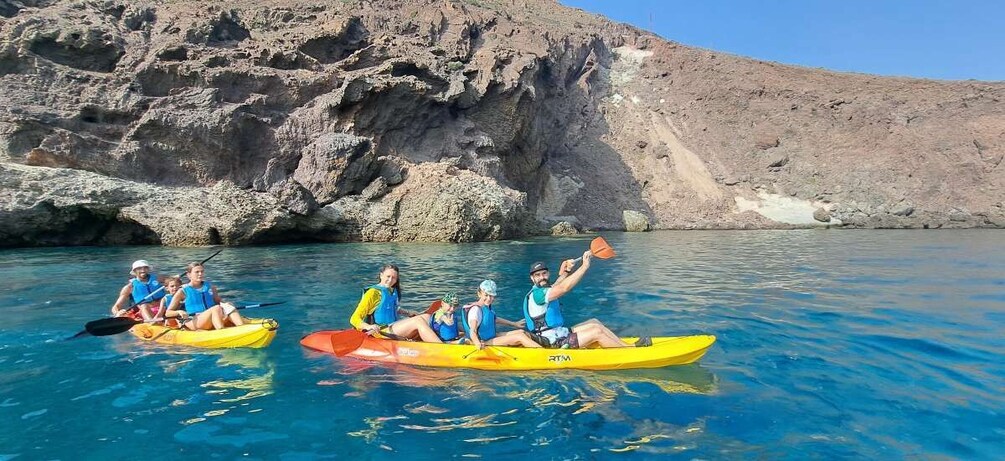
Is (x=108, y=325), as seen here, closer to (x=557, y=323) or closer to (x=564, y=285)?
(x=557, y=323)

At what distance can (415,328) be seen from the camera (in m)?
7.45

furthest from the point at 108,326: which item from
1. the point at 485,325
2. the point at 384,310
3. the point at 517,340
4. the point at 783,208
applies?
the point at 783,208

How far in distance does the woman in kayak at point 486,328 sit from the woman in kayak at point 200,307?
349cm

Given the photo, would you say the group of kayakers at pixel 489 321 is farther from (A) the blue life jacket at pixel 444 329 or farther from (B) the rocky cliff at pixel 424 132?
(B) the rocky cliff at pixel 424 132

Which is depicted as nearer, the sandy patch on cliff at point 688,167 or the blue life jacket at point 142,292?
the blue life jacket at point 142,292

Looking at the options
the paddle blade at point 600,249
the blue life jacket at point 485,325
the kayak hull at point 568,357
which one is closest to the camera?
the kayak hull at point 568,357

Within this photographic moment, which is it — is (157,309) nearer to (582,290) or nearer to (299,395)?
(299,395)

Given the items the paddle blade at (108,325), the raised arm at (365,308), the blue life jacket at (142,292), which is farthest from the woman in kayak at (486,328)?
the blue life jacket at (142,292)

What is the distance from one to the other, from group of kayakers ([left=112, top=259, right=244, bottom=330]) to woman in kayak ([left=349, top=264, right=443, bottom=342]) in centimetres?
199

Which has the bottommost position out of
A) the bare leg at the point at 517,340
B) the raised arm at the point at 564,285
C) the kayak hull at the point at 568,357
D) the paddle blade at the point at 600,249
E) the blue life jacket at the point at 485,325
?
the kayak hull at the point at 568,357

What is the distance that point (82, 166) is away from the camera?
22078 millimetres

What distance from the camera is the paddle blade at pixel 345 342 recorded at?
6945 millimetres

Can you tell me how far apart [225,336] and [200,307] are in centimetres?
105

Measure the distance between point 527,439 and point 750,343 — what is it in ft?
14.2
